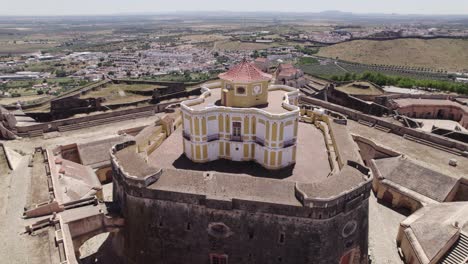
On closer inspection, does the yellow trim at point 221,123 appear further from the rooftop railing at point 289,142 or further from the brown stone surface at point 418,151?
the brown stone surface at point 418,151

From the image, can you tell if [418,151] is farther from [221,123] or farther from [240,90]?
[221,123]

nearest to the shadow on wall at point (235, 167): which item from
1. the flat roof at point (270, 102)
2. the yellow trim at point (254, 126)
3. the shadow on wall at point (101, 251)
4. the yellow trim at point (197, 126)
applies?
the yellow trim at point (254, 126)

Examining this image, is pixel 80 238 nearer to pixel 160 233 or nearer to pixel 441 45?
pixel 160 233

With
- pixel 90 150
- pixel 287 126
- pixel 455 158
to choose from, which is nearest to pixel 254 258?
pixel 287 126

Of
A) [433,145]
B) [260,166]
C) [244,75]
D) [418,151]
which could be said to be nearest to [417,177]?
[418,151]

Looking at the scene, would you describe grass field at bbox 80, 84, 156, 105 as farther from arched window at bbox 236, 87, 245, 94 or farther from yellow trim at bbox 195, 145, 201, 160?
arched window at bbox 236, 87, 245, 94

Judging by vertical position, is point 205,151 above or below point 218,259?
above
